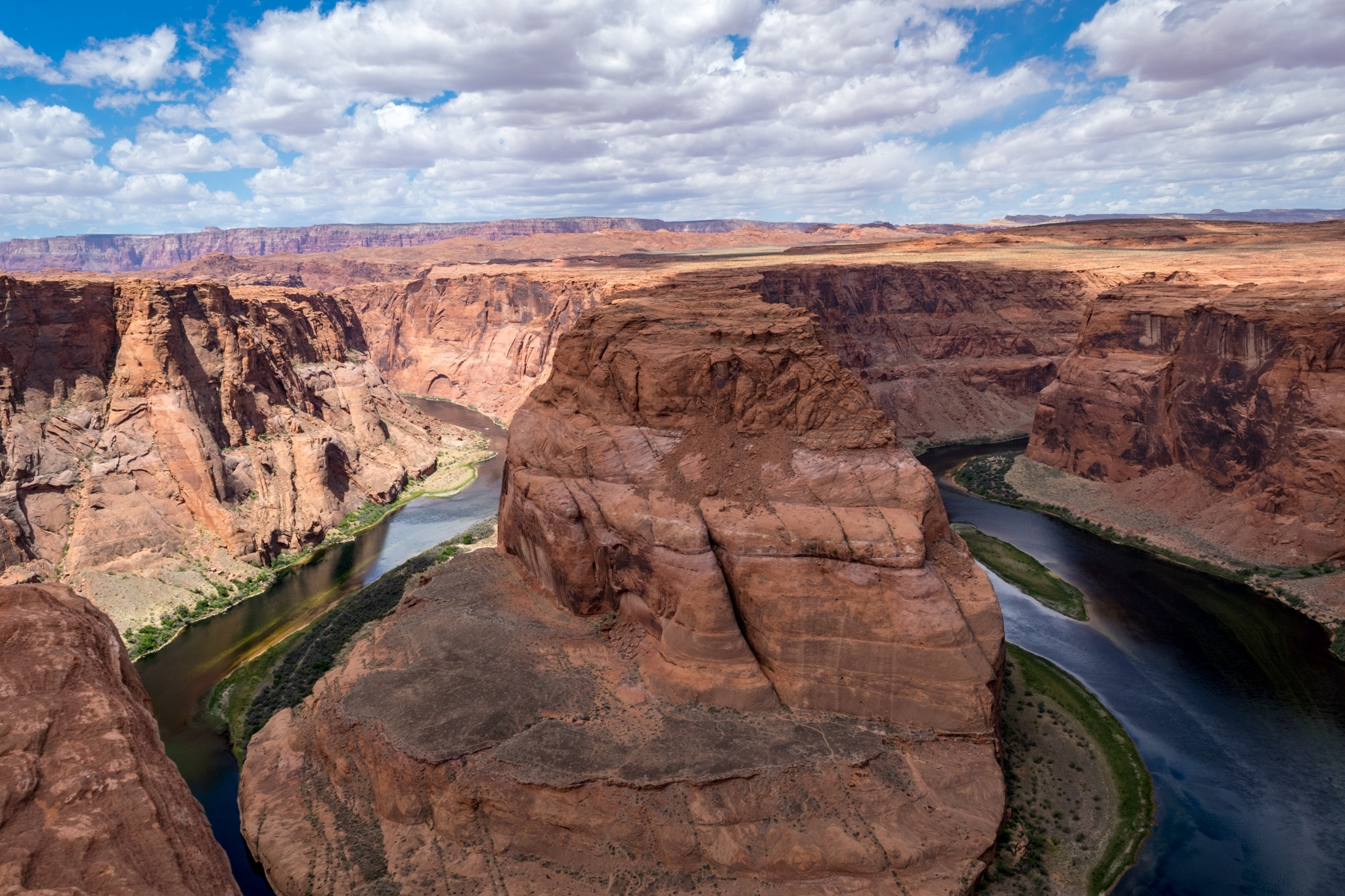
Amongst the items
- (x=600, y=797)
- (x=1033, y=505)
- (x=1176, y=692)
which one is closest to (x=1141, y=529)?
(x=1033, y=505)

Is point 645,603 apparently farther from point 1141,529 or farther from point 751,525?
point 1141,529

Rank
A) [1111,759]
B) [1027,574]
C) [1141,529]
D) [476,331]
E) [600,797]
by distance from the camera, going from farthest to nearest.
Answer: [476,331], [1141,529], [1027,574], [1111,759], [600,797]

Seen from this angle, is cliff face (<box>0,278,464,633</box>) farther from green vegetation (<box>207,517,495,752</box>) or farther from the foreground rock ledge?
the foreground rock ledge

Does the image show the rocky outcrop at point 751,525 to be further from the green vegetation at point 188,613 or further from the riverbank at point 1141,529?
the riverbank at point 1141,529

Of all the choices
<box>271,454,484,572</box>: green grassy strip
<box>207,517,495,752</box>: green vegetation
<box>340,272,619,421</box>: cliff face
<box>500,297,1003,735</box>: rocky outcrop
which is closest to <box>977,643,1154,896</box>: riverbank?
<box>500,297,1003,735</box>: rocky outcrop

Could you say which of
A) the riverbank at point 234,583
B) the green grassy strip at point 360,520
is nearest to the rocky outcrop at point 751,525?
the riverbank at point 234,583

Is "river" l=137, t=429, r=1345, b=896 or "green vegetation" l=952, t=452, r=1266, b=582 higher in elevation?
"green vegetation" l=952, t=452, r=1266, b=582
